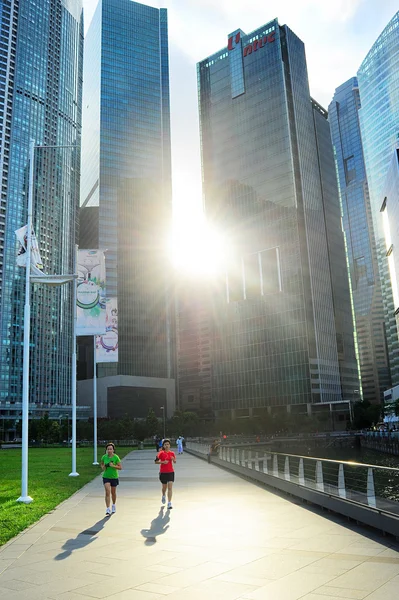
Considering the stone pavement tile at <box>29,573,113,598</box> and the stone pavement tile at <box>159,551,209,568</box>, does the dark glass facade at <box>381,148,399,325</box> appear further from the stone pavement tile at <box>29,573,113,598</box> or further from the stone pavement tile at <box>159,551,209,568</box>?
the stone pavement tile at <box>29,573,113,598</box>

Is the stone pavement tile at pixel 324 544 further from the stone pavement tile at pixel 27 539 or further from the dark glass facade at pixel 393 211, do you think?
the dark glass facade at pixel 393 211

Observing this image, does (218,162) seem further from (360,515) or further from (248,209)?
(360,515)

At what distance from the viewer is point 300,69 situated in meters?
186

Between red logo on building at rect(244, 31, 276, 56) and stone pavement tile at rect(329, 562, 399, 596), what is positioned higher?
red logo on building at rect(244, 31, 276, 56)

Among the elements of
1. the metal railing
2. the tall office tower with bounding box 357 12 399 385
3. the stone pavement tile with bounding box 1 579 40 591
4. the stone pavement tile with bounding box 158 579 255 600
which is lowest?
the stone pavement tile with bounding box 158 579 255 600

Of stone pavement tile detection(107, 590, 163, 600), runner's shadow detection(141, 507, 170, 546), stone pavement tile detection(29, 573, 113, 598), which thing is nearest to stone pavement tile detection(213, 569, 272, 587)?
stone pavement tile detection(107, 590, 163, 600)

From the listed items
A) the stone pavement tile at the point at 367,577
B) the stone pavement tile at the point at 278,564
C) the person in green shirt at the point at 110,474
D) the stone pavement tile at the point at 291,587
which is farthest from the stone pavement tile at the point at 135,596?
the person in green shirt at the point at 110,474

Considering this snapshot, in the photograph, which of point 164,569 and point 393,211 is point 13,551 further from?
point 393,211

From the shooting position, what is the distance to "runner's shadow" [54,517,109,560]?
10.8 metres

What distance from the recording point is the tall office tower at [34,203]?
170 m

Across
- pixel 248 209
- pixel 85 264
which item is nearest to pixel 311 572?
pixel 85 264

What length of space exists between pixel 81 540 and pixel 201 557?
374 cm

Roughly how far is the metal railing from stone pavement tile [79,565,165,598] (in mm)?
5668

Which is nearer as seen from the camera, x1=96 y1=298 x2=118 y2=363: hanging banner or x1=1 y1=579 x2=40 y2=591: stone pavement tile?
x1=1 y1=579 x2=40 y2=591: stone pavement tile
